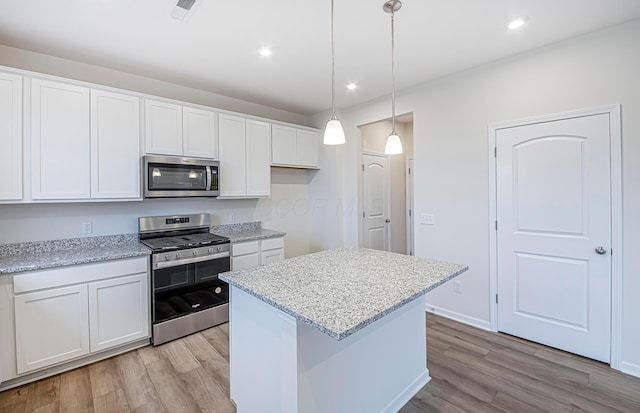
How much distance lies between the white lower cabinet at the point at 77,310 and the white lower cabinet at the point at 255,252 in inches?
36.5

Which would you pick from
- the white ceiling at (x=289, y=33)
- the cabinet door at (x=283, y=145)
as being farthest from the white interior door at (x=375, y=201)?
the white ceiling at (x=289, y=33)

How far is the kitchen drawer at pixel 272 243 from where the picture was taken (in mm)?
3650

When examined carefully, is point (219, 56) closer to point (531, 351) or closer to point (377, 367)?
point (377, 367)

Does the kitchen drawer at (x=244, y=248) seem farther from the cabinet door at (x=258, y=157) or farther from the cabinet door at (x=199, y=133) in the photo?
the cabinet door at (x=199, y=133)

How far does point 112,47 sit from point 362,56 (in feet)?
7.32

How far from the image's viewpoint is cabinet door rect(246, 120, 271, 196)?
375 centimetres

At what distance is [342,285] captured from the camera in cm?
162

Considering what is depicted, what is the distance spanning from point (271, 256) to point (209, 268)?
0.86 m

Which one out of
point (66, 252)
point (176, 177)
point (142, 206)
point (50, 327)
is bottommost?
point (50, 327)

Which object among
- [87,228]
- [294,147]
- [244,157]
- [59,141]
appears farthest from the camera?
[294,147]

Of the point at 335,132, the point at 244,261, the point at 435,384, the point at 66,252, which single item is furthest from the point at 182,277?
the point at 435,384

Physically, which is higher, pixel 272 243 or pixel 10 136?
pixel 10 136

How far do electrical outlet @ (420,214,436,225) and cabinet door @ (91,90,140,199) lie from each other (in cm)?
310

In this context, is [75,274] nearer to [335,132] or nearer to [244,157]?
[244,157]
